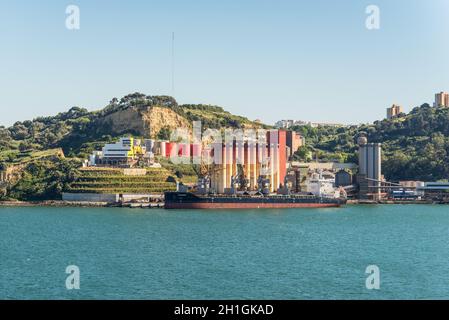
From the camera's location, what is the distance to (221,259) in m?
29.9

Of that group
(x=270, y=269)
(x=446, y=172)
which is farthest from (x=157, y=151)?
(x=270, y=269)

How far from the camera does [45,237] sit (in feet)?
128

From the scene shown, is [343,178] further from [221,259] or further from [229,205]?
[221,259]

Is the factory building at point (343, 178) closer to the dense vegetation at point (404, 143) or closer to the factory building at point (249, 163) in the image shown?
the dense vegetation at point (404, 143)

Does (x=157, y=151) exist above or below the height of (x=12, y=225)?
above

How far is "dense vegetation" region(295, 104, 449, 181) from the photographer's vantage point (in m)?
97.0

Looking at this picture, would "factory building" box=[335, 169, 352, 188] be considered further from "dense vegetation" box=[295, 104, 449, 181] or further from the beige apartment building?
the beige apartment building

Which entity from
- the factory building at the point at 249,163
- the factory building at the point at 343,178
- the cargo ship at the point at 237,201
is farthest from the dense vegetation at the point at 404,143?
the cargo ship at the point at 237,201

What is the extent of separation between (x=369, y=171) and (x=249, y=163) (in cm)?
2077

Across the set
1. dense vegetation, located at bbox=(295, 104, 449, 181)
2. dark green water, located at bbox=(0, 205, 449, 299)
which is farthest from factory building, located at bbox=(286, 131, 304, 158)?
dark green water, located at bbox=(0, 205, 449, 299)

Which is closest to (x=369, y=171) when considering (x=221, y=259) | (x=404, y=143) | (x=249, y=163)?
(x=249, y=163)
